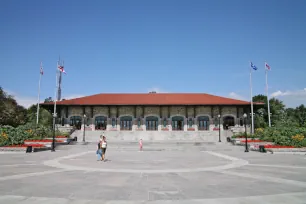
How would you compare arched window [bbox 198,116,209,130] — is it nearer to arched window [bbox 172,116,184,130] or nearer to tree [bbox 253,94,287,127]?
arched window [bbox 172,116,184,130]

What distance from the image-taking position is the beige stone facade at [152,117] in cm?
4394

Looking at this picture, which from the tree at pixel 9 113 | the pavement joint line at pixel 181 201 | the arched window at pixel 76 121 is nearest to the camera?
the pavement joint line at pixel 181 201

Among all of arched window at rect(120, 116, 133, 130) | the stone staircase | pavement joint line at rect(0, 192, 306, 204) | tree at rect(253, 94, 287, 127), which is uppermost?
tree at rect(253, 94, 287, 127)

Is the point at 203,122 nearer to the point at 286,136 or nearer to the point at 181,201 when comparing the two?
the point at 286,136

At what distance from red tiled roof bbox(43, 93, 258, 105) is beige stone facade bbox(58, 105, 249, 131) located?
114 centimetres

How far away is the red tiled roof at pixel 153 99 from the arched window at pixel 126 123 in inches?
121

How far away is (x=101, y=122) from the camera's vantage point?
44531mm

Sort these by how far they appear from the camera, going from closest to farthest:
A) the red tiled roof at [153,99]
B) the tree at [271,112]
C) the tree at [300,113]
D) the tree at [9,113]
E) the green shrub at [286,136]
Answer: the green shrub at [286,136]
the tree at [9,113]
the red tiled roof at [153,99]
the tree at [271,112]
the tree at [300,113]

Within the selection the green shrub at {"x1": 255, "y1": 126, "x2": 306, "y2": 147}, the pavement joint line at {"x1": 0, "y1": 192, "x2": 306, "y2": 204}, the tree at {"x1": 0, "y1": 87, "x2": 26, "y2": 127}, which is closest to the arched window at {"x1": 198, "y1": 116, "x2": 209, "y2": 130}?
the green shrub at {"x1": 255, "y1": 126, "x2": 306, "y2": 147}

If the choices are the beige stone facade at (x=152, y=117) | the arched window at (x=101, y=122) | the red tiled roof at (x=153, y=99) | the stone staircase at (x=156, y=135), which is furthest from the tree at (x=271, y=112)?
the arched window at (x=101, y=122)

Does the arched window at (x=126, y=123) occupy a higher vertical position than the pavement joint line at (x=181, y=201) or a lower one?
higher

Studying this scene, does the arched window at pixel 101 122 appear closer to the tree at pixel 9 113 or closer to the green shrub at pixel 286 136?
the tree at pixel 9 113

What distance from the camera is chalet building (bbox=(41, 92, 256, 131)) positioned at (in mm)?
43781

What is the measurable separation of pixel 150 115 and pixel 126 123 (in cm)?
483
